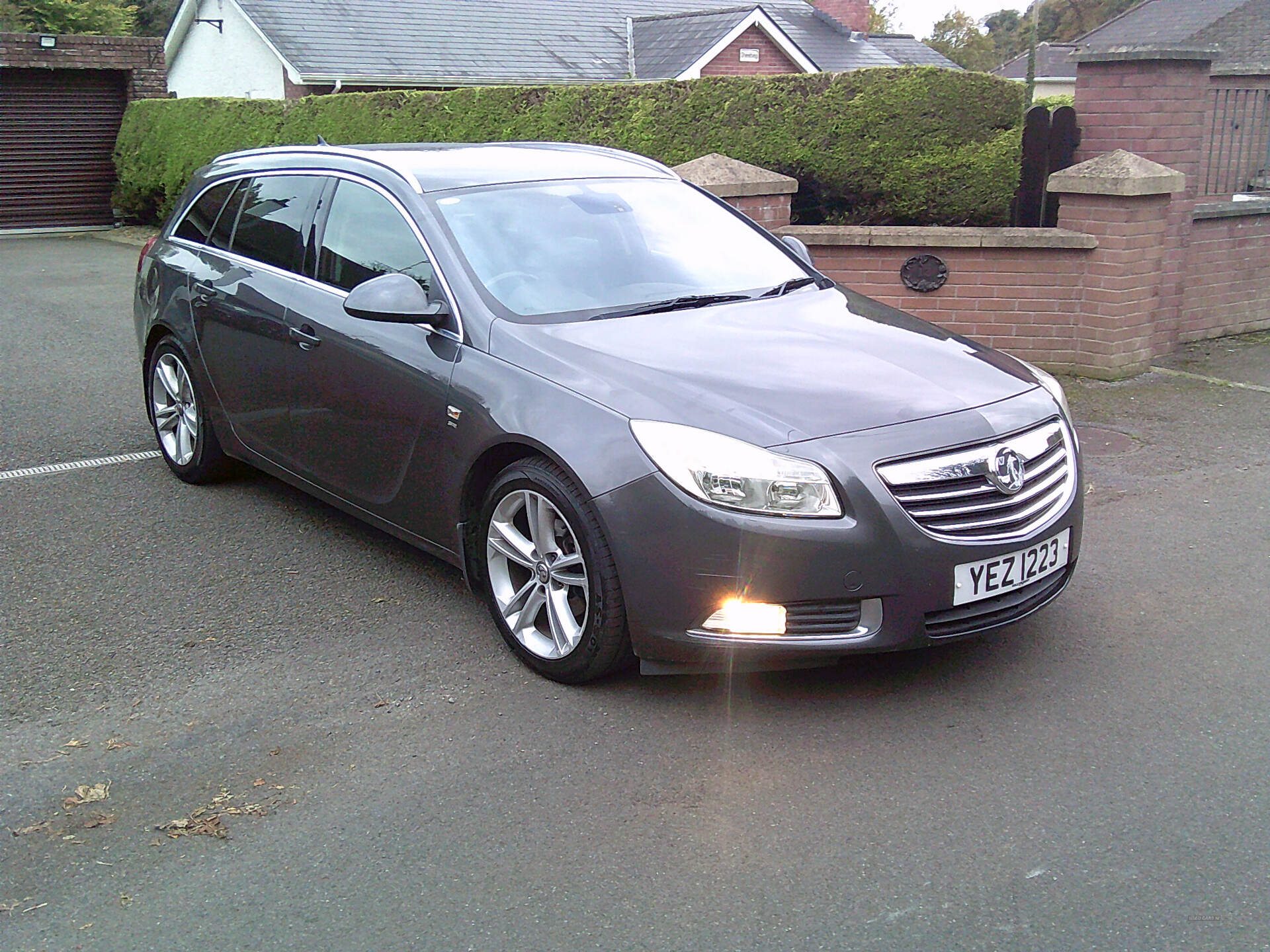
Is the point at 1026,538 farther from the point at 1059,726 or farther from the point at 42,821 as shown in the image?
the point at 42,821

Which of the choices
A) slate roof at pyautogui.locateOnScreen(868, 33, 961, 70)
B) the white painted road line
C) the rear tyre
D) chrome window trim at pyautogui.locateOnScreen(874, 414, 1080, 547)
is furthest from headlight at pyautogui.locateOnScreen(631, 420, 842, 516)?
slate roof at pyautogui.locateOnScreen(868, 33, 961, 70)

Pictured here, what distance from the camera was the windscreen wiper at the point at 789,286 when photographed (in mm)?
4899

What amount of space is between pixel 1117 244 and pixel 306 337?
18.8 feet

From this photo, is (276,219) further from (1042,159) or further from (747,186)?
(1042,159)

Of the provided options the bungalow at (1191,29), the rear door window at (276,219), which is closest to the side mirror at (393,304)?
the rear door window at (276,219)

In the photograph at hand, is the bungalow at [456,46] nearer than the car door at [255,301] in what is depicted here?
No

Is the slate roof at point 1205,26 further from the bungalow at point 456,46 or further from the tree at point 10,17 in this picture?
the tree at point 10,17

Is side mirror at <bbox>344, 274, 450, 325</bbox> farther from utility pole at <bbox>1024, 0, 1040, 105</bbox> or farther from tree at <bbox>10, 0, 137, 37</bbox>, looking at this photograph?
tree at <bbox>10, 0, 137, 37</bbox>

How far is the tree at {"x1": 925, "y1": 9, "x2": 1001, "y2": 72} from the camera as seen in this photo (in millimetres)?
59219

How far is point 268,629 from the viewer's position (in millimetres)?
4508

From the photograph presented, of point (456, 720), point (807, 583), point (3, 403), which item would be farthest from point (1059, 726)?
point (3, 403)

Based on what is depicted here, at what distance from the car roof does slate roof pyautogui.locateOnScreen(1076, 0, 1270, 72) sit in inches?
1173

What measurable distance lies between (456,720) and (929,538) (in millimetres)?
1507

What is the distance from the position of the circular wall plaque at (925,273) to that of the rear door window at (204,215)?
15.6 ft
